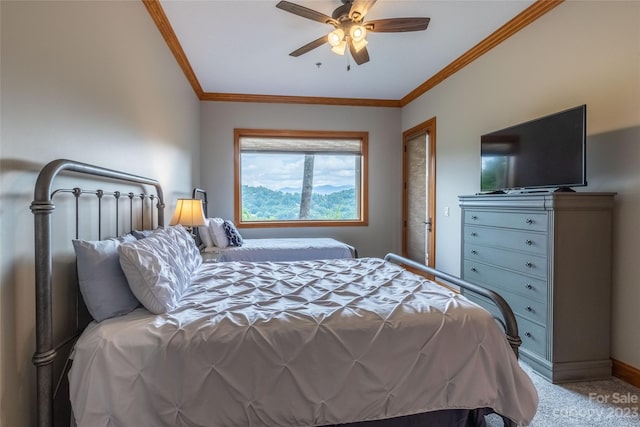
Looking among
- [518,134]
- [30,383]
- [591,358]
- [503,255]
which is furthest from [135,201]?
[591,358]

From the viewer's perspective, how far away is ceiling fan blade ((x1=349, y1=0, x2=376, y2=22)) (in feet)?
7.35

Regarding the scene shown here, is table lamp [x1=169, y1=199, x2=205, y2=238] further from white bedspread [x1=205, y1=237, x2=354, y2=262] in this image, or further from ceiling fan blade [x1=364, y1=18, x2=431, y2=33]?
ceiling fan blade [x1=364, y1=18, x2=431, y2=33]

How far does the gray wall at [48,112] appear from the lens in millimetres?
1129

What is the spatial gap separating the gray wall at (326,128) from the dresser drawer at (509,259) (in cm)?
243

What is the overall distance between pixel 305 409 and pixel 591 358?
6.77ft

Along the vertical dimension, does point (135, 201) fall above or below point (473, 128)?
below

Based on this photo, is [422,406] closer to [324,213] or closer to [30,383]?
[30,383]

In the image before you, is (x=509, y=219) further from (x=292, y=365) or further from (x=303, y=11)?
(x=303, y=11)

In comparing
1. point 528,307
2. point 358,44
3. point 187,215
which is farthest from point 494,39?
point 187,215

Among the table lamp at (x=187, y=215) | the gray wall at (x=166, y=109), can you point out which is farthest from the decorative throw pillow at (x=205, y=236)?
the table lamp at (x=187, y=215)

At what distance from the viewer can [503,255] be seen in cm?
251

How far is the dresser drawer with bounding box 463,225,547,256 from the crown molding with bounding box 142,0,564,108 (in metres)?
1.85

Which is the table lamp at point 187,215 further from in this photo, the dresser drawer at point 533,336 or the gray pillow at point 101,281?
the dresser drawer at point 533,336

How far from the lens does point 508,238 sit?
2453mm
